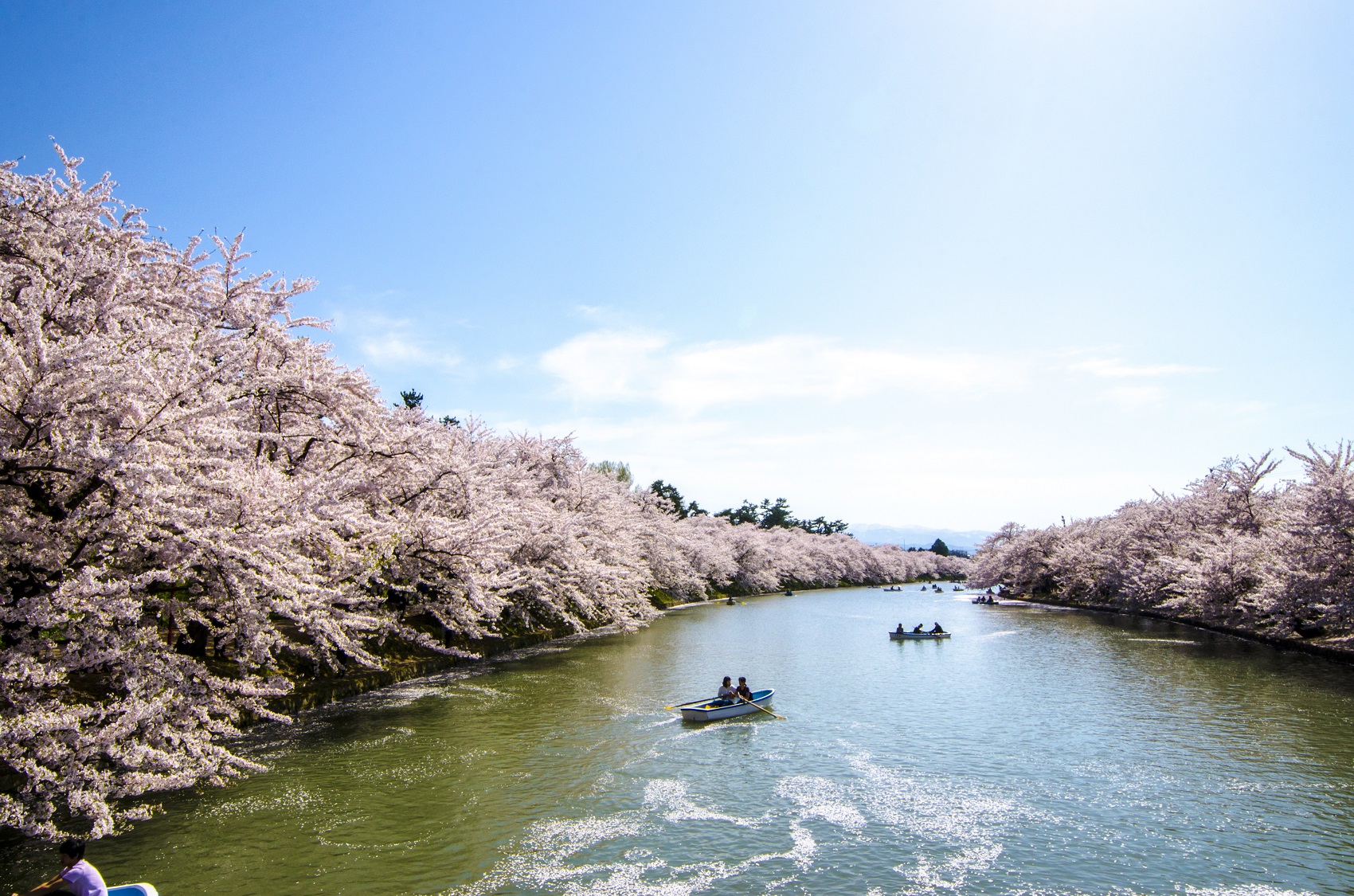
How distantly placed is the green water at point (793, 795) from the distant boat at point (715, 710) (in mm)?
403

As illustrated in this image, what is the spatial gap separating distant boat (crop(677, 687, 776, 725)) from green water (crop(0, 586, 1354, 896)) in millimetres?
403

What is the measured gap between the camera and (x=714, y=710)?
2356 centimetres

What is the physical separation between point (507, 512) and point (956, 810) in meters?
22.5

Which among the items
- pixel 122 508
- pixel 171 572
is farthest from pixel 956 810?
pixel 122 508

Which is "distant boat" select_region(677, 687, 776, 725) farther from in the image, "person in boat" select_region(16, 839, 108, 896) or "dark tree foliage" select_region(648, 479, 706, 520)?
"dark tree foliage" select_region(648, 479, 706, 520)

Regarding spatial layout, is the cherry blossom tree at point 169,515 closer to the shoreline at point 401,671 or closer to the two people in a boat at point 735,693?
the shoreline at point 401,671

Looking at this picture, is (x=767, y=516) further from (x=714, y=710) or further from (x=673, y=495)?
(x=714, y=710)

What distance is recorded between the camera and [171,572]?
13703 millimetres

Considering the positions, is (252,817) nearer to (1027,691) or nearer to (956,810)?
(956,810)

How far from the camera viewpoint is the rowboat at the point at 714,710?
76.7ft

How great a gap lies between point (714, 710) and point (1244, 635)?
34870mm

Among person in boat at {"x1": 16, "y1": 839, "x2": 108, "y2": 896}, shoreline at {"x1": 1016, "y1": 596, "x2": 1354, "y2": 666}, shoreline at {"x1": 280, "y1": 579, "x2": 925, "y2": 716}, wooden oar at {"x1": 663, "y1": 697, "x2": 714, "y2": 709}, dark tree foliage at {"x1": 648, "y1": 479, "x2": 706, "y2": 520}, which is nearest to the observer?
person in boat at {"x1": 16, "y1": 839, "x2": 108, "y2": 896}

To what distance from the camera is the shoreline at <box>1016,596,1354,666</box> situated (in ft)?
107

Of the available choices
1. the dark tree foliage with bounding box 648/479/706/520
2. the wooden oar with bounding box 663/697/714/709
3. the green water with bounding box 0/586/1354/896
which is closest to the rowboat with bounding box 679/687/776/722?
the wooden oar with bounding box 663/697/714/709
